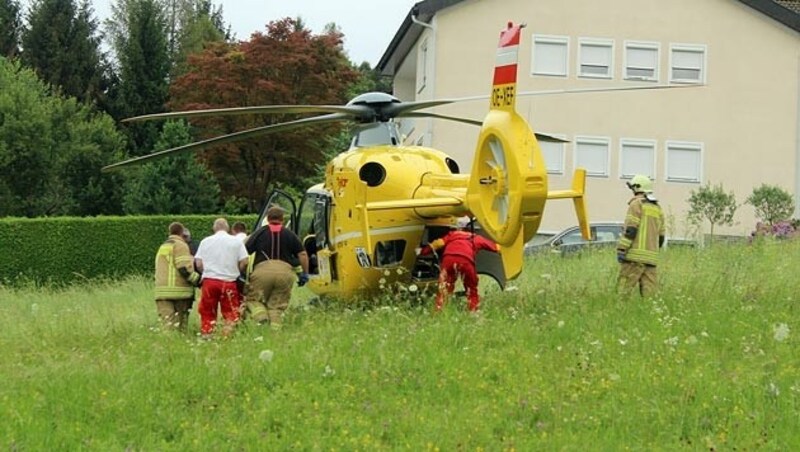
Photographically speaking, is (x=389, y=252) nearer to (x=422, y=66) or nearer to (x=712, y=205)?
(x=712, y=205)

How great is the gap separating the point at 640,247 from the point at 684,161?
2121 cm

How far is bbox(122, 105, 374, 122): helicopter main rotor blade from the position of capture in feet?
39.1

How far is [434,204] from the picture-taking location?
40.1 feet

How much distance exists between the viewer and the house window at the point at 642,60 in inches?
1288

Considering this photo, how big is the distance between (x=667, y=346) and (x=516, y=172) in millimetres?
2169

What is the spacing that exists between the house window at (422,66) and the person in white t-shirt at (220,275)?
816 inches

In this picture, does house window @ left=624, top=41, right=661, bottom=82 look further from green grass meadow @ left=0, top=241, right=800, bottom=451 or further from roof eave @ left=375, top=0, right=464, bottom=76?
green grass meadow @ left=0, top=241, right=800, bottom=451

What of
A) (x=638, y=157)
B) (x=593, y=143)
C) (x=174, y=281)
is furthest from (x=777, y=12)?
(x=174, y=281)

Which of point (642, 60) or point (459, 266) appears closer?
point (459, 266)

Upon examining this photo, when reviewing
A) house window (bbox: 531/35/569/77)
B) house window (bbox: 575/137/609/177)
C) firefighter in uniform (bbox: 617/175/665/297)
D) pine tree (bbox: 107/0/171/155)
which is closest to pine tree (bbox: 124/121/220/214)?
house window (bbox: 531/35/569/77)

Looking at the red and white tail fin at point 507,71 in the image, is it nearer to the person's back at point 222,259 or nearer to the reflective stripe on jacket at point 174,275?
the person's back at point 222,259

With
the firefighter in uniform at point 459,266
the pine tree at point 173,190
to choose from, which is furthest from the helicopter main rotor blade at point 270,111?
the pine tree at point 173,190

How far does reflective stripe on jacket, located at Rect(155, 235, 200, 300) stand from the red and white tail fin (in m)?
4.45

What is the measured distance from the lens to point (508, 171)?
10.3 m
